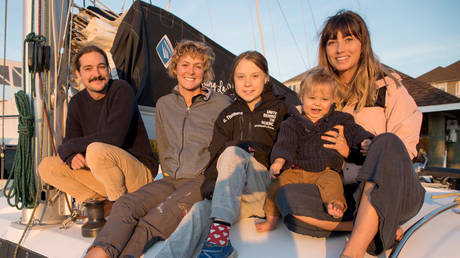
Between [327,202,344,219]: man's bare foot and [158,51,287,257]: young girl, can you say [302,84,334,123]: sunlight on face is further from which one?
[327,202,344,219]: man's bare foot

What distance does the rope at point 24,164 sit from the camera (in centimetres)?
222

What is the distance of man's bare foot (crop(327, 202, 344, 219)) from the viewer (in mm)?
1480

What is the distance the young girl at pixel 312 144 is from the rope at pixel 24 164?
162 cm

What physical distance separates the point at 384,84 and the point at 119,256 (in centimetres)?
173

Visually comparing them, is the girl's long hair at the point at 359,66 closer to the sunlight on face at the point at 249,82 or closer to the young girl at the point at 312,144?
the young girl at the point at 312,144

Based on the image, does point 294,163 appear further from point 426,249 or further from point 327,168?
point 426,249

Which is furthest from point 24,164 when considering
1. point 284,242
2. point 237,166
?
point 284,242

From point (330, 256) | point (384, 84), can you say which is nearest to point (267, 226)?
point (330, 256)

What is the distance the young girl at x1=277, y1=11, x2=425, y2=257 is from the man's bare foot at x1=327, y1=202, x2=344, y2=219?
4cm

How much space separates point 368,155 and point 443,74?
19.8 meters

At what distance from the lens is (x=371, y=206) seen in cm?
127

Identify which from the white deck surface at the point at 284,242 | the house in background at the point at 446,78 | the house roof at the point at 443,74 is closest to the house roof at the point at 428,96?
the house in background at the point at 446,78

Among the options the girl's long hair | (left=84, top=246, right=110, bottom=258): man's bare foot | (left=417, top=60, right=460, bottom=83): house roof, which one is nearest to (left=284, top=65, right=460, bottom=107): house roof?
(left=417, top=60, right=460, bottom=83): house roof

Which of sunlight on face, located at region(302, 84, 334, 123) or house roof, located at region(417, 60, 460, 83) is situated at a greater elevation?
house roof, located at region(417, 60, 460, 83)
